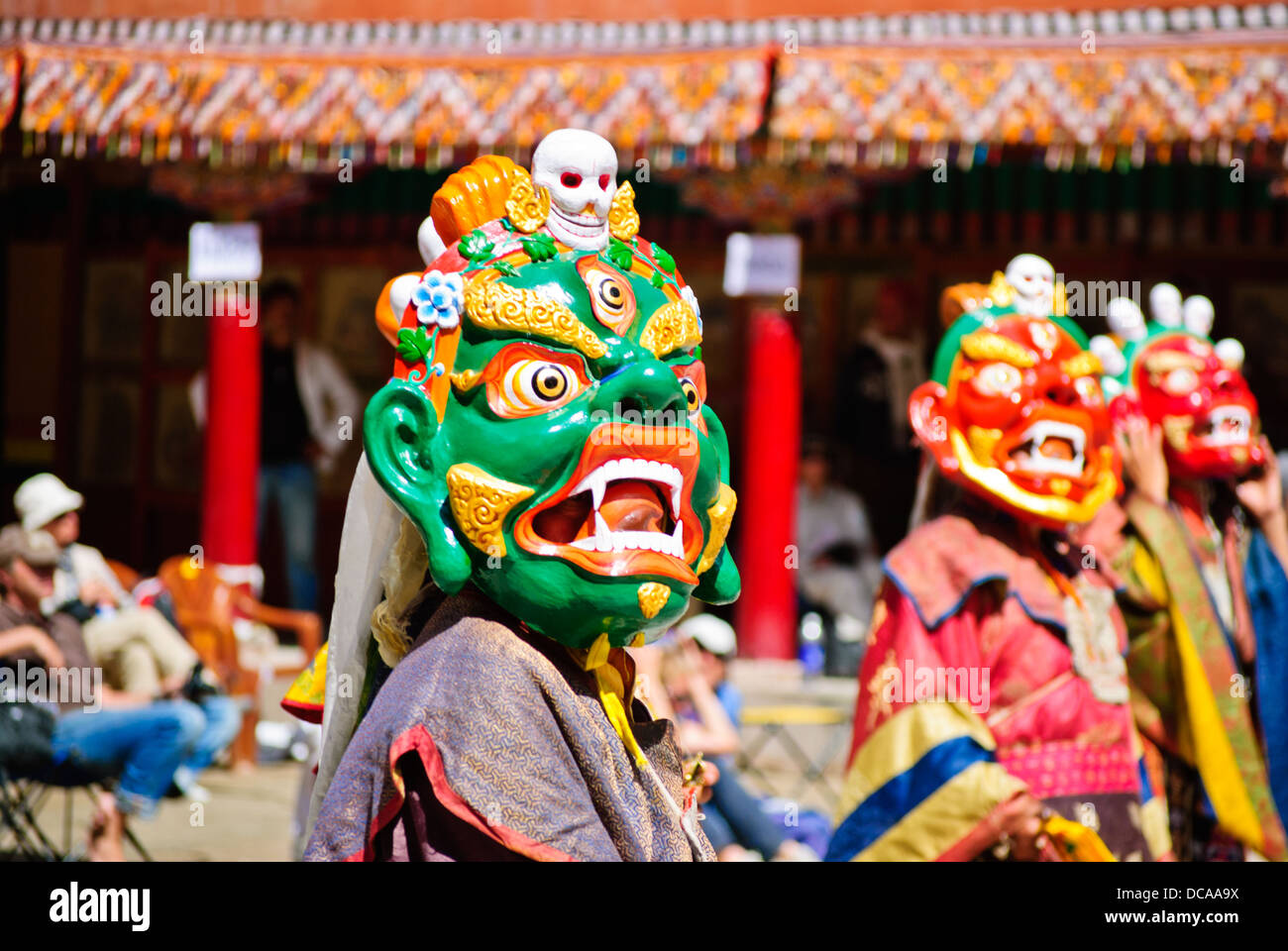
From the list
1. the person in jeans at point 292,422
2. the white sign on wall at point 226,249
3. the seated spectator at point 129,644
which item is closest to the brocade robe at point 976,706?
the seated spectator at point 129,644

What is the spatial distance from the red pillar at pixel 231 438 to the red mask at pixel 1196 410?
4.95m

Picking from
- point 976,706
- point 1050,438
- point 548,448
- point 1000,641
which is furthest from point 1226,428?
point 548,448

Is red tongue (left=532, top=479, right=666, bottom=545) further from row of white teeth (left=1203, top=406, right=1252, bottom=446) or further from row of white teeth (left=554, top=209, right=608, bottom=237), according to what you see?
row of white teeth (left=1203, top=406, right=1252, bottom=446)

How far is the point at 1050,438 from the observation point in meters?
3.76

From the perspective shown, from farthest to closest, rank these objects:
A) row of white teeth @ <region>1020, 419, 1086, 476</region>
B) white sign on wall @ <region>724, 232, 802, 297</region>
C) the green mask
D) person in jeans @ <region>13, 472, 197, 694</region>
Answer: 1. white sign on wall @ <region>724, 232, 802, 297</region>
2. person in jeans @ <region>13, 472, 197, 694</region>
3. row of white teeth @ <region>1020, 419, 1086, 476</region>
4. the green mask

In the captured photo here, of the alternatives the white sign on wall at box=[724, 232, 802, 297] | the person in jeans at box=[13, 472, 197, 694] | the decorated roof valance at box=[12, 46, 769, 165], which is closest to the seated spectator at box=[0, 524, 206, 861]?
the person in jeans at box=[13, 472, 197, 694]

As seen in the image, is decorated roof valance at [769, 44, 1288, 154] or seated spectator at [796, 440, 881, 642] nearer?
decorated roof valance at [769, 44, 1288, 154]

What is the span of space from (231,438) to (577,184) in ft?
20.7

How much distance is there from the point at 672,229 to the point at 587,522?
288 inches

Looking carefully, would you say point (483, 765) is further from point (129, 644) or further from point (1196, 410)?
point (129, 644)

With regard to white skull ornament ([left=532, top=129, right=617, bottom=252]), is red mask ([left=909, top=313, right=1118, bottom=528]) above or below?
below

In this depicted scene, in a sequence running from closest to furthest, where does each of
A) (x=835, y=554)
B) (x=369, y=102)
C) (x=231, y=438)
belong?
(x=369, y=102) < (x=231, y=438) < (x=835, y=554)

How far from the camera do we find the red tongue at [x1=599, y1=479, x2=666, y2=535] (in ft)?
7.34

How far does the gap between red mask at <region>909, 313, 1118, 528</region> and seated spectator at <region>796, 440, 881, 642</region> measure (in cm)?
468
